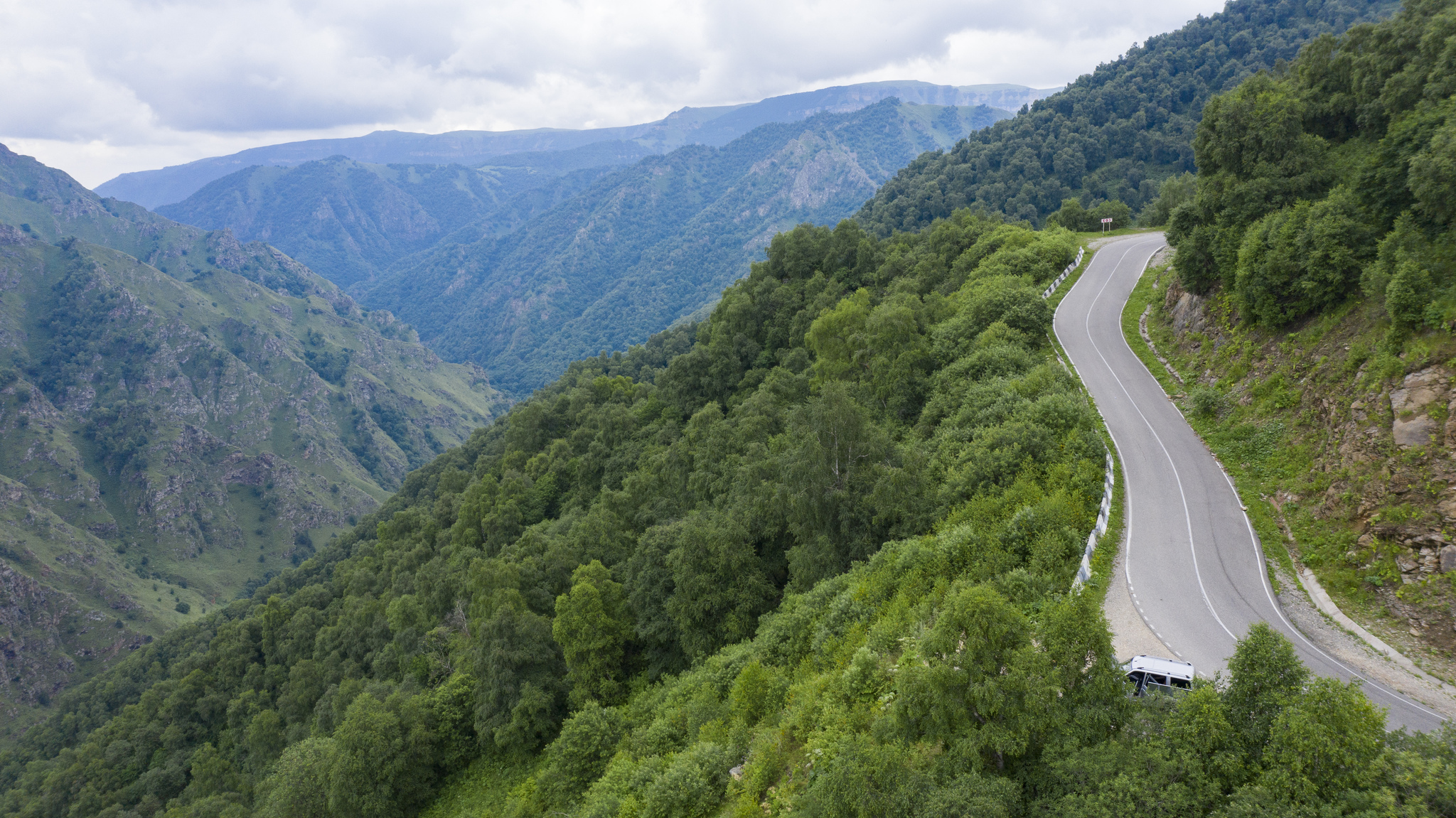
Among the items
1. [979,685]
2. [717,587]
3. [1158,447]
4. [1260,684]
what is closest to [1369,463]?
[1158,447]

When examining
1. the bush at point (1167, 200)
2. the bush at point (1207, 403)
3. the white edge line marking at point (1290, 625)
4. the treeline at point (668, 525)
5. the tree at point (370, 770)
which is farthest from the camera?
the bush at point (1167, 200)

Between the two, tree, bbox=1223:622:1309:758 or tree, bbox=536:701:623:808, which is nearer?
tree, bbox=1223:622:1309:758

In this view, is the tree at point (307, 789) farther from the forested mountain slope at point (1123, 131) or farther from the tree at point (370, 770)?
the forested mountain slope at point (1123, 131)

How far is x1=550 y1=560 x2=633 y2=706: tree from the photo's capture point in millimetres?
37344

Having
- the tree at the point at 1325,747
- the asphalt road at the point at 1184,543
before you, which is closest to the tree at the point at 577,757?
the asphalt road at the point at 1184,543

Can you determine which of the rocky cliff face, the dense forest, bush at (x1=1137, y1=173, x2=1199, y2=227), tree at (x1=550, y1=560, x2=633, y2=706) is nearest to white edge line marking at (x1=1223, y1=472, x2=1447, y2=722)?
the rocky cliff face

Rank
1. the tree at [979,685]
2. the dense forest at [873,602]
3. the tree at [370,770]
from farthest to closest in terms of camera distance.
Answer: the tree at [370,770], the tree at [979,685], the dense forest at [873,602]

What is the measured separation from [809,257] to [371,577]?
68.2 m

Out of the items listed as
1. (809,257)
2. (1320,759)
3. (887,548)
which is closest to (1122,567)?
(887,548)

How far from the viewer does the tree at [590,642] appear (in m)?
37.3

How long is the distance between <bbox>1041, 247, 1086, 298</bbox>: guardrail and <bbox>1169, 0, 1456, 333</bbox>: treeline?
41.7ft

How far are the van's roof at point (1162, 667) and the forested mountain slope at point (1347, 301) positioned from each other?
686cm

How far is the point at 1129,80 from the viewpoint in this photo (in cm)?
15400

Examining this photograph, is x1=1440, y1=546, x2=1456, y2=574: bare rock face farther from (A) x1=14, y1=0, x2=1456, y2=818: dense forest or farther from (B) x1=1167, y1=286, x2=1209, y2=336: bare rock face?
(B) x1=1167, y1=286, x2=1209, y2=336: bare rock face
